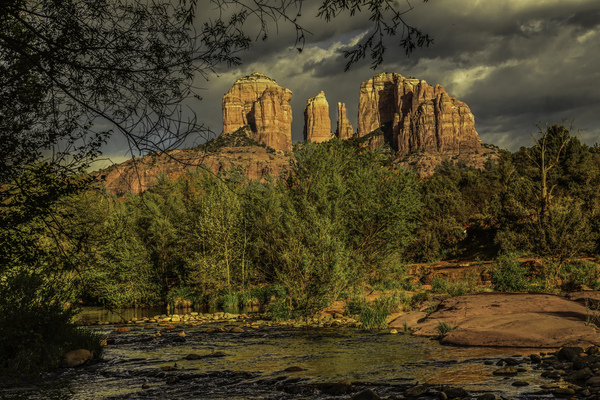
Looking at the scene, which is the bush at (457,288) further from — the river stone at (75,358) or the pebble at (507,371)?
the river stone at (75,358)

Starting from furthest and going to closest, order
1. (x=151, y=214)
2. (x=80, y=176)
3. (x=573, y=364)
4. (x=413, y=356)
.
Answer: (x=151, y=214), (x=413, y=356), (x=573, y=364), (x=80, y=176)

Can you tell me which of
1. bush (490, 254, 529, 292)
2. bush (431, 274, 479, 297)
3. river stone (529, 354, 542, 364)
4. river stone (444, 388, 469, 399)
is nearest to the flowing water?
river stone (444, 388, 469, 399)

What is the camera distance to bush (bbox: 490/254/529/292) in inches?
1126

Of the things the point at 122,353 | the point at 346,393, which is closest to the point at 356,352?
the point at 346,393

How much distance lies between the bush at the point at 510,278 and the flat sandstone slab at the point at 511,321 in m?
4.47

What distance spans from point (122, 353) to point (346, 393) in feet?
31.8

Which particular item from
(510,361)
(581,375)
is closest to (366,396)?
(581,375)

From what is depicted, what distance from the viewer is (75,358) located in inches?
633

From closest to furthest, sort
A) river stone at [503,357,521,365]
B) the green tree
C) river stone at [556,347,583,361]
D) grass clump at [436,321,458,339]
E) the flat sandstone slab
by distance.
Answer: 1. river stone at [503,357,521,365]
2. river stone at [556,347,583,361]
3. the flat sandstone slab
4. grass clump at [436,321,458,339]
5. the green tree

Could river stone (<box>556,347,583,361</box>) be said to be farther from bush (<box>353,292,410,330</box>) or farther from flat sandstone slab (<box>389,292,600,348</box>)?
bush (<box>353,292,410,330</box>)

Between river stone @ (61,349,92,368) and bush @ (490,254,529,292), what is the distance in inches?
860

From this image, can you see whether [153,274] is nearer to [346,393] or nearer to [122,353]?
[122,353]

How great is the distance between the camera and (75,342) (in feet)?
55.8

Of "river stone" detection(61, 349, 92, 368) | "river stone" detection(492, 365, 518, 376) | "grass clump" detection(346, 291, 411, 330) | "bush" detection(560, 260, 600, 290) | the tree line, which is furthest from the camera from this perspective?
"bush" detection(560, 260, 600, 290)
